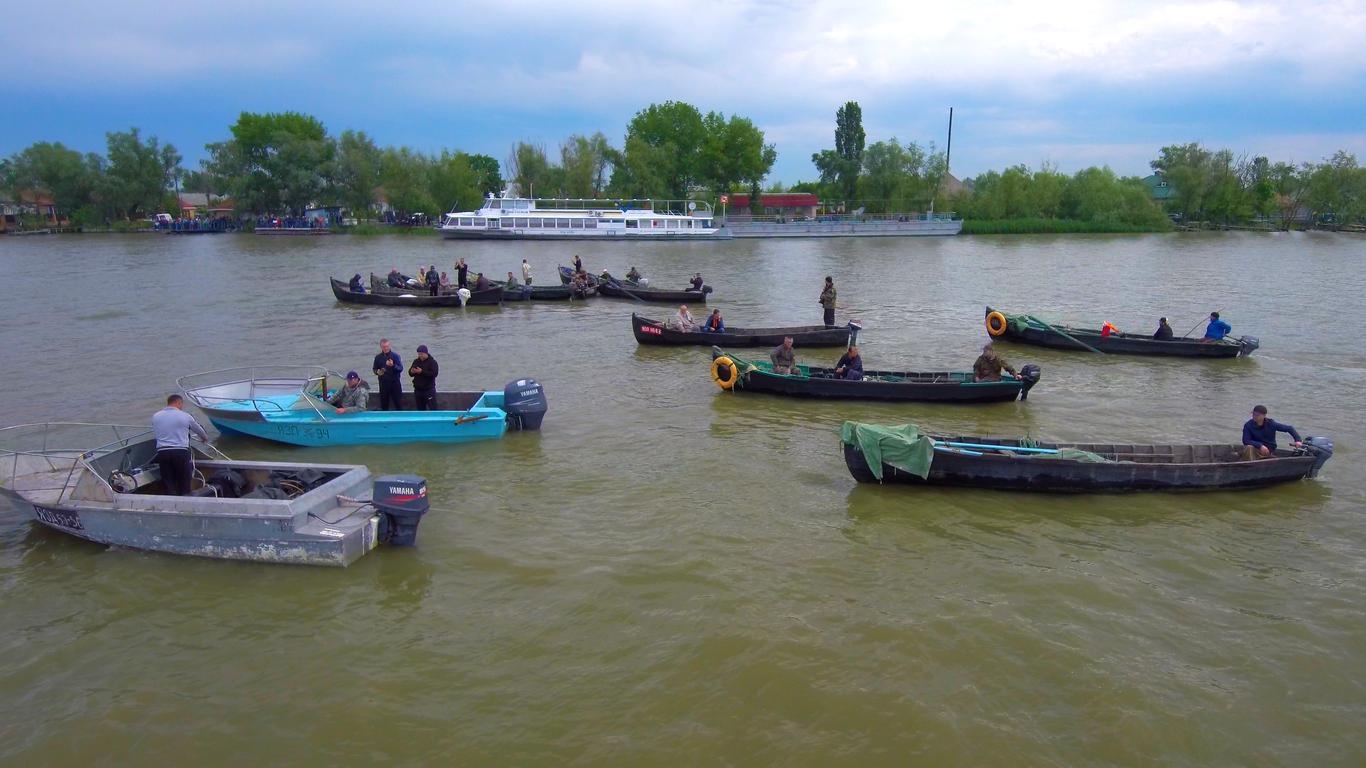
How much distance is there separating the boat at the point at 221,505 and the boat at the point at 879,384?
8.94 meters

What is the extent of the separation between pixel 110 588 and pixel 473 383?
10372 mm

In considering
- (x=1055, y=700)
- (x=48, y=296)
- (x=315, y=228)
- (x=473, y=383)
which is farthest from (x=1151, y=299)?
(x=315, y=228)

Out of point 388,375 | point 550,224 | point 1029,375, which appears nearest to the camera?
point 388,375

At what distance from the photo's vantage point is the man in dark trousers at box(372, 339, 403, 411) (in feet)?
45.7

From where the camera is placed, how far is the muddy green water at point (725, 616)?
662 cm

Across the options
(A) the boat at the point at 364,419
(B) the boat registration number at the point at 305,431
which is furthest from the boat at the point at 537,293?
(B) the boat registration number at the point at 305,431

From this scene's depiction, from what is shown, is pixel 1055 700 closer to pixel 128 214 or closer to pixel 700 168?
pixel 700 168

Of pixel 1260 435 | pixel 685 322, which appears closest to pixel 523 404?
pixel 685 322

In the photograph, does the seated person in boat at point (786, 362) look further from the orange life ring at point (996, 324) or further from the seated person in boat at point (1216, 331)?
the seated person in boat at point (1216, 331)

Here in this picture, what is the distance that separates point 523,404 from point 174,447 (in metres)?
5.71

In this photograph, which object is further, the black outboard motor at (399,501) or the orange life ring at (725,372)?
the orange life ring at (725,372)

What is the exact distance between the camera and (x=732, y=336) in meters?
22.7

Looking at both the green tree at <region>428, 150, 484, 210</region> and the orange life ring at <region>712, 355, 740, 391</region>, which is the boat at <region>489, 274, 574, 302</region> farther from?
the green tree at <region>428, 150, 484, 210</region>

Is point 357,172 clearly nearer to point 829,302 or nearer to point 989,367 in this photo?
point 829,302
